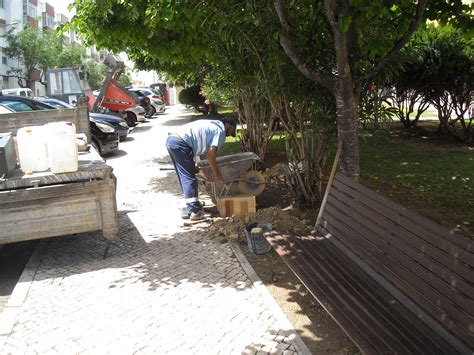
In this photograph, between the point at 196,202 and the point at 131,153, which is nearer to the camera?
the point at 196,202

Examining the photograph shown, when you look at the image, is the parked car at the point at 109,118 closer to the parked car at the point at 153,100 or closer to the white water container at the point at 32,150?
the white water container at the point at 32,150

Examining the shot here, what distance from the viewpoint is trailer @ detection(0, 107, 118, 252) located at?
489 centimetres

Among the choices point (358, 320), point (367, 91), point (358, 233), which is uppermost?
point (367, 91)

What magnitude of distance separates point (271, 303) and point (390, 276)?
112cm

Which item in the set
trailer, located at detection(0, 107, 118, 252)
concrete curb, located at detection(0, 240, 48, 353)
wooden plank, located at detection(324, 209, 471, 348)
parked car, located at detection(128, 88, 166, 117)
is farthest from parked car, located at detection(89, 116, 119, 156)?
parked car, located at detection(128, 88, 166, 117)

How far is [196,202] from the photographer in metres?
6.82

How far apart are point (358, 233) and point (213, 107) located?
2149 cm

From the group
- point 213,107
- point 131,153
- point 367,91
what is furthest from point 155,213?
point 213,107

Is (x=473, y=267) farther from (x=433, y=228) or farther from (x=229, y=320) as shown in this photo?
(x=229, y=320)

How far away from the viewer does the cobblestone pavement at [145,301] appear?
11.8ft

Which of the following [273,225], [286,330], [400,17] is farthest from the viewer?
[273,225]

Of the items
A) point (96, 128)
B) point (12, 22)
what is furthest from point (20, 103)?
point (12, 22)

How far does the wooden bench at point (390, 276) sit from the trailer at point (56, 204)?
200 cm

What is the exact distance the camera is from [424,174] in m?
8.94
